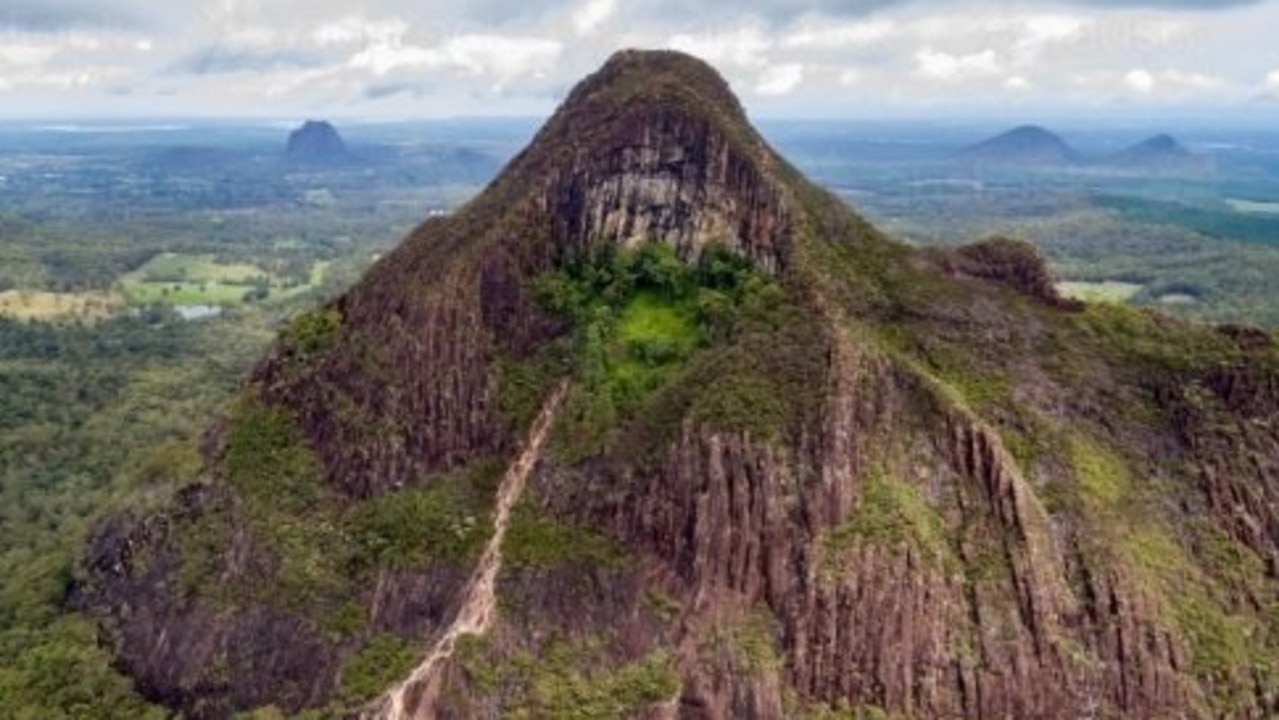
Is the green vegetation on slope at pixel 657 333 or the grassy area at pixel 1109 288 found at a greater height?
the green vegetation on slope at pixel 657 333

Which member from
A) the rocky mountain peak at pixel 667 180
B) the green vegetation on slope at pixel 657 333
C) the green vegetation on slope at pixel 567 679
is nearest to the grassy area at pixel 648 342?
the green vegetation on slope at pixel 657 333

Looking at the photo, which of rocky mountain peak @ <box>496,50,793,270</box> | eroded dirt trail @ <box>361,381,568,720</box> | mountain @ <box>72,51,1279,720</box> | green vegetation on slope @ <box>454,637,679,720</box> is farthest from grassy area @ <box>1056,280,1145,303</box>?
green vegetation on slope @ <box>454,637,679,720</box>

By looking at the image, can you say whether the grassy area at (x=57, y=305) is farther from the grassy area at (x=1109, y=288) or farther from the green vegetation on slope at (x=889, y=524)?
the green vegetation on slope at (x=889, y=524)

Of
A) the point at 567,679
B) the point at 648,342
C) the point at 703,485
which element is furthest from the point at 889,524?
the point at 648,342

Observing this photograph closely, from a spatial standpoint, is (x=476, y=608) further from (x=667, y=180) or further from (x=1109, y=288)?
(x=1109, y=288)

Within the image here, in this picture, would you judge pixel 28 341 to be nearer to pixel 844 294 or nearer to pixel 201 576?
pixel 201 576

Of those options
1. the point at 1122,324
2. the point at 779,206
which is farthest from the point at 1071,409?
the point at 779,206
